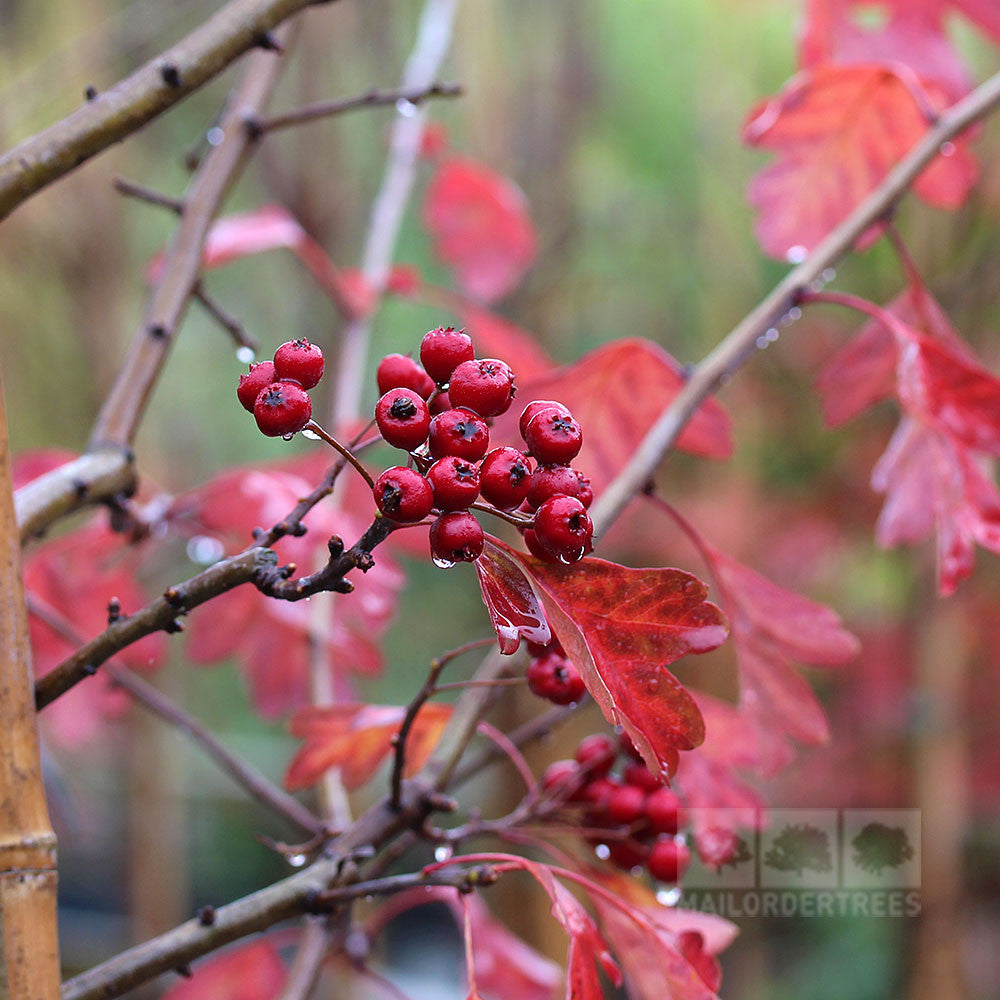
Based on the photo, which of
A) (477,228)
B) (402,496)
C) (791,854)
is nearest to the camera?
(402,496)

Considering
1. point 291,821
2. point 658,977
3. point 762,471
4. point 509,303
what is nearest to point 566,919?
point 658,977

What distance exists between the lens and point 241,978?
0.96m

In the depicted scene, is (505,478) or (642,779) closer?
(505,478)

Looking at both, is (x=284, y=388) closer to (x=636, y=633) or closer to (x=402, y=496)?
(x=402, y=496)

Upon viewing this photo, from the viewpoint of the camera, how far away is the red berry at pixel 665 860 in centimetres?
62

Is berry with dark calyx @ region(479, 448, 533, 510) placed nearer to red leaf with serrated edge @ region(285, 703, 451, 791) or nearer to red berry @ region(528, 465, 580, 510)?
red berry @ region(528, 465, 580, 510)

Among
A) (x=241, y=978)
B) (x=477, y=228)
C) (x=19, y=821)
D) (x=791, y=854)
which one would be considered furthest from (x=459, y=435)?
(x=477, y=228)

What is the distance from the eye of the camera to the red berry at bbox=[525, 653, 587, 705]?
1.64 feet

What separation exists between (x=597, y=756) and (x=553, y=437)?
0.96 feet

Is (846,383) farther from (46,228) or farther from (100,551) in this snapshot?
(46,228)

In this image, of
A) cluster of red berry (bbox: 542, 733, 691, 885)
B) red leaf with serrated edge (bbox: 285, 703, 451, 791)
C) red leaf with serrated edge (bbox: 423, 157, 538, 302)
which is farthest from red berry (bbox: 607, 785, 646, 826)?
red leaf with serrated edge (bbox: 423, 157, 538, 302)

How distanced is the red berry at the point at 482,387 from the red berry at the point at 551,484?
30mm

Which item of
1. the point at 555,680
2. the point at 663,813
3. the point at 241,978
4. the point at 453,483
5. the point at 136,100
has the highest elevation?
the point at 136,100

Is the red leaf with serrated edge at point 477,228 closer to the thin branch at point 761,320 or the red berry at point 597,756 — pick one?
the thin branch at point 761,320
